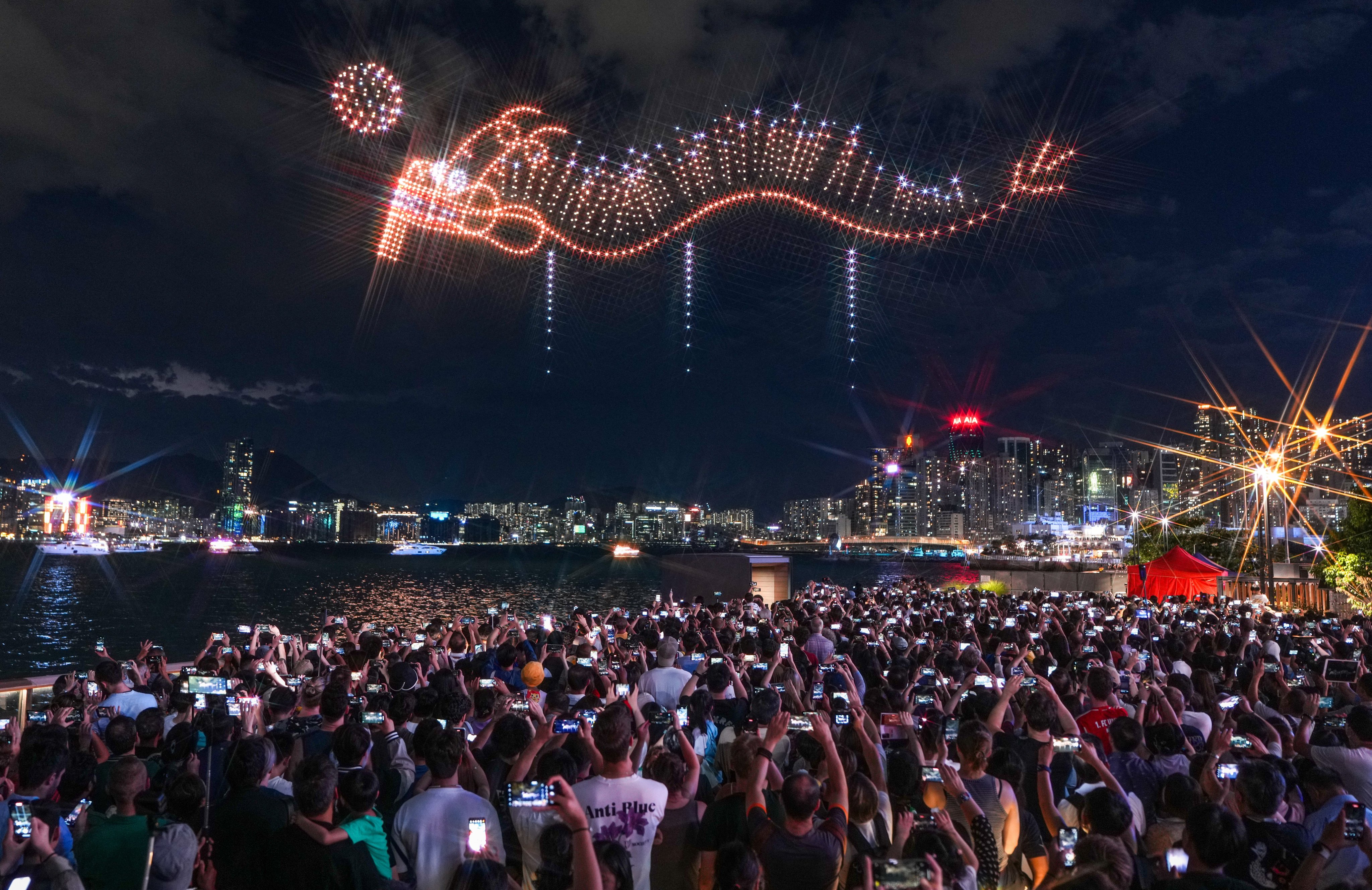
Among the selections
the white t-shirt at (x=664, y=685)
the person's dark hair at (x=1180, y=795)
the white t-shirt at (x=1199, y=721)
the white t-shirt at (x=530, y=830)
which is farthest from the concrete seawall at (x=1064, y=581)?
the white t-shirt at (x=530, y=830)

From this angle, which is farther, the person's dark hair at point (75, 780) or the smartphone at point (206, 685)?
the smartphone at point (206, 685)

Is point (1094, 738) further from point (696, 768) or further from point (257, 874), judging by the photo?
point (257, 874)

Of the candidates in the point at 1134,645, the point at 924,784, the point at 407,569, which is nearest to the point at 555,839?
the point at 924,784

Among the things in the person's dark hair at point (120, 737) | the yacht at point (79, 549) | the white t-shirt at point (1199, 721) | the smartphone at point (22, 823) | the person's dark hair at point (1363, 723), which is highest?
the person's dark hair at point (1363, 723)

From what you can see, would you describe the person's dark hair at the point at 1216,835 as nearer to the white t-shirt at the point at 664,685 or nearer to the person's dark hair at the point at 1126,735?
the person's dark hair at the point at 1126,735

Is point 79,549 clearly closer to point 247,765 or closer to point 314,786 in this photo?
point 247,765

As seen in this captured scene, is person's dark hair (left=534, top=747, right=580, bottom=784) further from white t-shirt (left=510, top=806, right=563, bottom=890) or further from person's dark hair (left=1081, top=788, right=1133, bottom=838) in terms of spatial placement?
person's dark hair (left=1081, top=788, right=1133, bottom=838)

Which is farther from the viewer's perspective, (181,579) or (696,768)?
(181,579)

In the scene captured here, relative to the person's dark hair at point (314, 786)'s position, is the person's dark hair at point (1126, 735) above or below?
above
